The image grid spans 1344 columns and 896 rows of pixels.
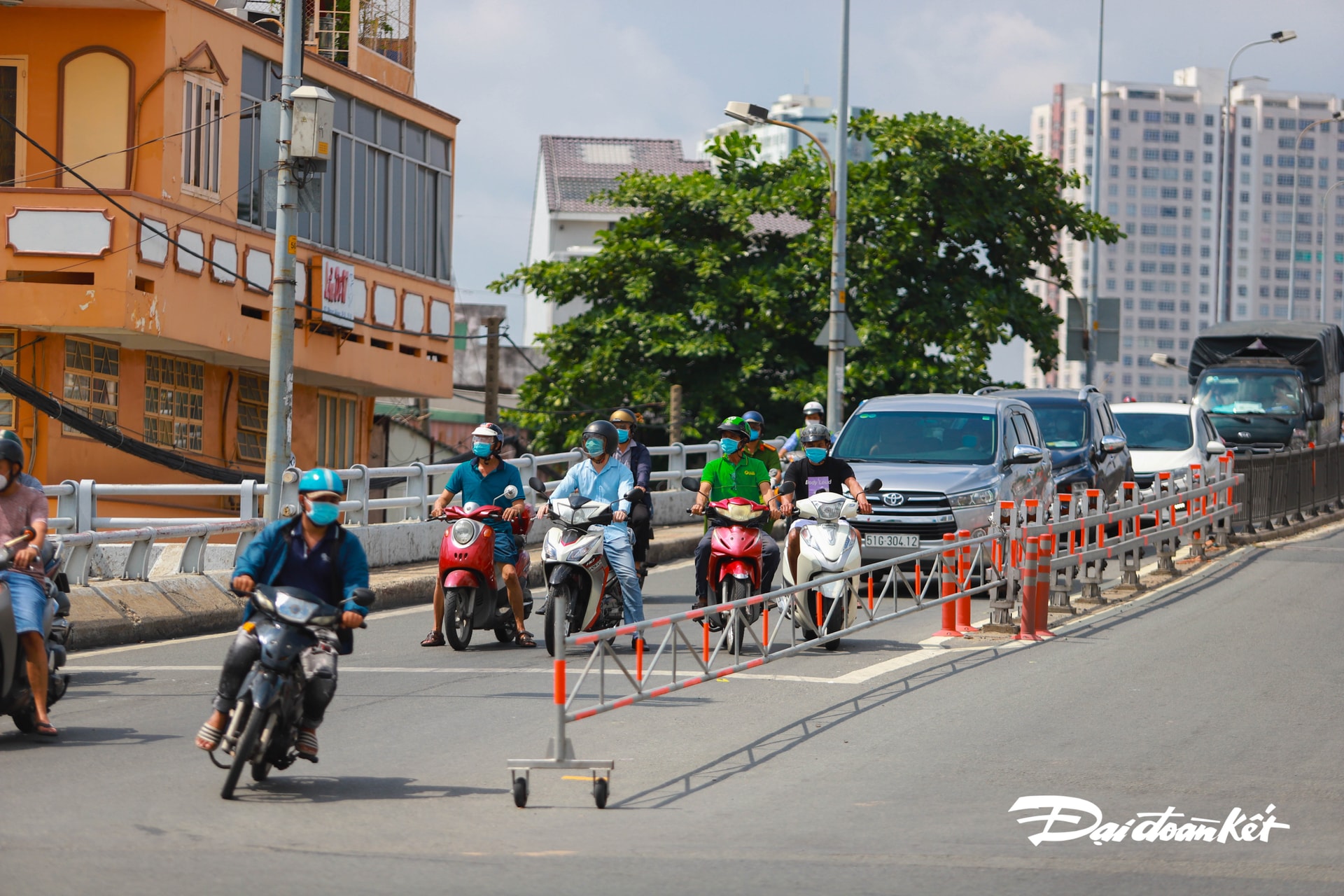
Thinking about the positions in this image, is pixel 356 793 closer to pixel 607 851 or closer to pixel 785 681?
pixel 607 851

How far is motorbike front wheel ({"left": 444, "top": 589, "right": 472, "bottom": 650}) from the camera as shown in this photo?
1302cm

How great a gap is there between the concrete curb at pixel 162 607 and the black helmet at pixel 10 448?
448 cm

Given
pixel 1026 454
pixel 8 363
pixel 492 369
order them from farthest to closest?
1. pixel 492 369
2. pixel 8 363
3. pixel 1026 454

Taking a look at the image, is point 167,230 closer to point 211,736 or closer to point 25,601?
point 25,601

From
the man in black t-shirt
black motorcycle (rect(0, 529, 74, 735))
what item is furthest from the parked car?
black motorcycle (rect(0, 529, 74, 735))

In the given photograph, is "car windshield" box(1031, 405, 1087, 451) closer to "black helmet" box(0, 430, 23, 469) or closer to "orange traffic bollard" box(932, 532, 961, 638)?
"orange traffic bollard" box(932, 532, 961, 638)

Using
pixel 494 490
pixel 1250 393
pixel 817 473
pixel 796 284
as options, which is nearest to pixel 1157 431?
pixel 796 284

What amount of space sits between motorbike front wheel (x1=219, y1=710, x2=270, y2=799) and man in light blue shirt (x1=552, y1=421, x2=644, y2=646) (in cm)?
495

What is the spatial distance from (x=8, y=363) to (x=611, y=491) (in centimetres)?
1262

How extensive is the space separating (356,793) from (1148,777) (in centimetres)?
392

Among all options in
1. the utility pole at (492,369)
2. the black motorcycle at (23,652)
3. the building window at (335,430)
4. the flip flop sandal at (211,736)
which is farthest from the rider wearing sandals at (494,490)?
the building window at (335,430)

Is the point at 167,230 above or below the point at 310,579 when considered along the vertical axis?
above

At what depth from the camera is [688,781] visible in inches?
339

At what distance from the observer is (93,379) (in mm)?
23250
